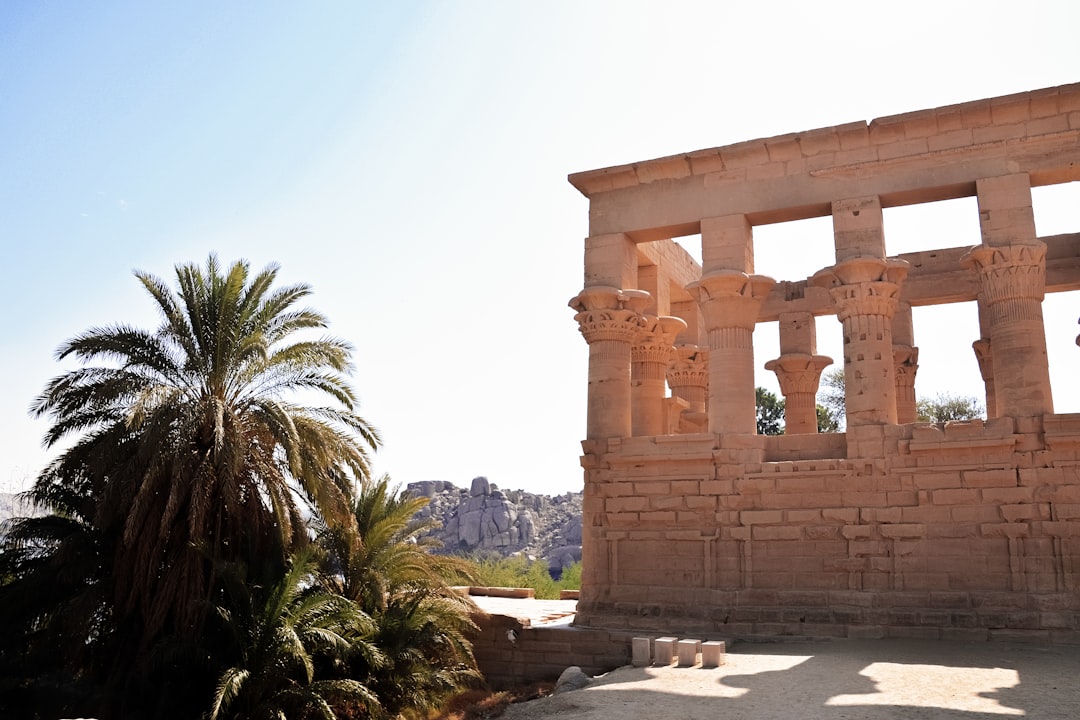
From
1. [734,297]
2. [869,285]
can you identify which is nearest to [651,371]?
[734,297]

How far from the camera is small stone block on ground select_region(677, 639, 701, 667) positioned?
11812 millimetres

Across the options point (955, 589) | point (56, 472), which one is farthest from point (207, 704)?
point (955, 589)

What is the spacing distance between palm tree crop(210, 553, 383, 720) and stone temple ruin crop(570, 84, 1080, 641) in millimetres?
4631

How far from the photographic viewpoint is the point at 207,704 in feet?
38.0

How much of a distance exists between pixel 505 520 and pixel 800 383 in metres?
45.8

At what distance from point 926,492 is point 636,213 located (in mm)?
6862

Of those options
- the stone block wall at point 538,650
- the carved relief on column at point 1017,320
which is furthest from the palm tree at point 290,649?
the carved relief on column at point 1017,320

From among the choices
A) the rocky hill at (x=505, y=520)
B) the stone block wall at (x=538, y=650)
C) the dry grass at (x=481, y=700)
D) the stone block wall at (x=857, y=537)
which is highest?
the rocky hill at (x=505, y=520)

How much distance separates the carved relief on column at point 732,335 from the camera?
15578mm

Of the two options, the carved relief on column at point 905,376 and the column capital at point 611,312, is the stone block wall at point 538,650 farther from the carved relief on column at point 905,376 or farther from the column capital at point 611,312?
the carved relief on column at point 905,376

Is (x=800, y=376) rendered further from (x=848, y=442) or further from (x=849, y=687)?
(x=849, y=687)

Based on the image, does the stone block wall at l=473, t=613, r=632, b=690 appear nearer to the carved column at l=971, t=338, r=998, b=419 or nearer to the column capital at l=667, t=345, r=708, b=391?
the column capital at l=667, t=345, r=708, b=391

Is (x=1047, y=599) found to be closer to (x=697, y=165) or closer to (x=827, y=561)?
(x=827, y=561)

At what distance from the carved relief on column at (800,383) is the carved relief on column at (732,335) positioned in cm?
371
